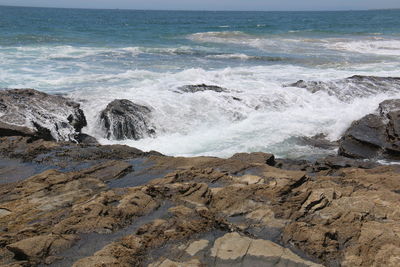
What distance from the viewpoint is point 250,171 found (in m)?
6.30

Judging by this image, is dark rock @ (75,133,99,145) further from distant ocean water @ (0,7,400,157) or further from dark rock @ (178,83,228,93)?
dark rock @ (178,83,228,93)

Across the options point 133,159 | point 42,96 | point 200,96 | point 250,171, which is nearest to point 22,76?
point 42,96

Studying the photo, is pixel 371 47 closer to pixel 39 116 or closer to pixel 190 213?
pixel 39 116

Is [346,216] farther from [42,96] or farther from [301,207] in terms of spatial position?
[42,96]

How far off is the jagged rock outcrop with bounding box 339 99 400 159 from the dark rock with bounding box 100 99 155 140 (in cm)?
522

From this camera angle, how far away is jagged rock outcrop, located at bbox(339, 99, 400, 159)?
9031 millimetres

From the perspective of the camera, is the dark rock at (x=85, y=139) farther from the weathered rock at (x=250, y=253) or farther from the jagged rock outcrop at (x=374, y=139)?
the weathered rock at (x=250, y=253)

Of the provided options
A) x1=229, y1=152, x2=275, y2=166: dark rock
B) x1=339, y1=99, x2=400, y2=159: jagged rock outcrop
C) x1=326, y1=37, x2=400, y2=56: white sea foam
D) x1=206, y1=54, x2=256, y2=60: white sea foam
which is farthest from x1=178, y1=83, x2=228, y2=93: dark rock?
x1=326, y1=37, x2=400, y2=56: white sea foam

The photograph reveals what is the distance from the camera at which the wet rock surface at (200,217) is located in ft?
13.3

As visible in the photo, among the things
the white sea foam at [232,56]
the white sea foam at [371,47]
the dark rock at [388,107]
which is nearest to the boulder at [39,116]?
the dark rock at [388,107]

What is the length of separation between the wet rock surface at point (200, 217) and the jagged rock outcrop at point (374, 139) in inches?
110

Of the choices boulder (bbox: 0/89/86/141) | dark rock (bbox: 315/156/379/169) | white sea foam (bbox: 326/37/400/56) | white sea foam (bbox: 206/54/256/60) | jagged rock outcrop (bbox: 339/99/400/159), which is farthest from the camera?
white sea foam (bbox: 326/37/400/56)

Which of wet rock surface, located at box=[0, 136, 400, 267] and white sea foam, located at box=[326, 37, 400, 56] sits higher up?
wet rock surface, located at box=[0, 136, 400, 267]

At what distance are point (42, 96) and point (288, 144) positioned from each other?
6.63 m
